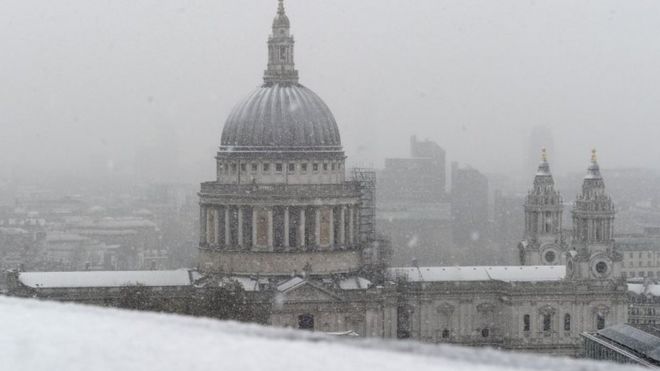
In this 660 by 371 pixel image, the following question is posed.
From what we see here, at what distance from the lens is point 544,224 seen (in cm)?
8100

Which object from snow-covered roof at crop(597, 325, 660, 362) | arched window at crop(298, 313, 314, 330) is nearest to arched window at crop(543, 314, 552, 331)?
arched window at crop(298, 313, 314, 330)

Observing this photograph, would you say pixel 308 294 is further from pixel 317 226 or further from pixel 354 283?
pixel 317 226

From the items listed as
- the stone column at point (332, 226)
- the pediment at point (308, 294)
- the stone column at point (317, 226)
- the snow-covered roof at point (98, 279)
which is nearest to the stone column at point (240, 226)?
the snow-covered roof at point (98, 279)

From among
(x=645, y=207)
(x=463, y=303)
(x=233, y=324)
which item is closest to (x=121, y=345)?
(x=233, y=324)

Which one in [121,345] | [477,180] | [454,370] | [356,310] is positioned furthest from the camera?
[477,180]

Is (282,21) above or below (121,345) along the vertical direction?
above

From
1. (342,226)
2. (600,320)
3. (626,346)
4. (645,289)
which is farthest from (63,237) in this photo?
(626,346)

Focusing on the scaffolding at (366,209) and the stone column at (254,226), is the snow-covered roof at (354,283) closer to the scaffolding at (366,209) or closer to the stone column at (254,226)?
the scaffolding at (366,209)

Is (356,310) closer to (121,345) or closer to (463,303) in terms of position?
(463,303)

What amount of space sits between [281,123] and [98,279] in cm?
Result: 1169

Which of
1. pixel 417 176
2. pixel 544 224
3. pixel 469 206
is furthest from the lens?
pixel 469 206

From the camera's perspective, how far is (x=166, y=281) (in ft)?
233

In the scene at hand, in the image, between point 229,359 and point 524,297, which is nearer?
point 229,359

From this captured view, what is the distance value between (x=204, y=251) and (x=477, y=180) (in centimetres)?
8176
